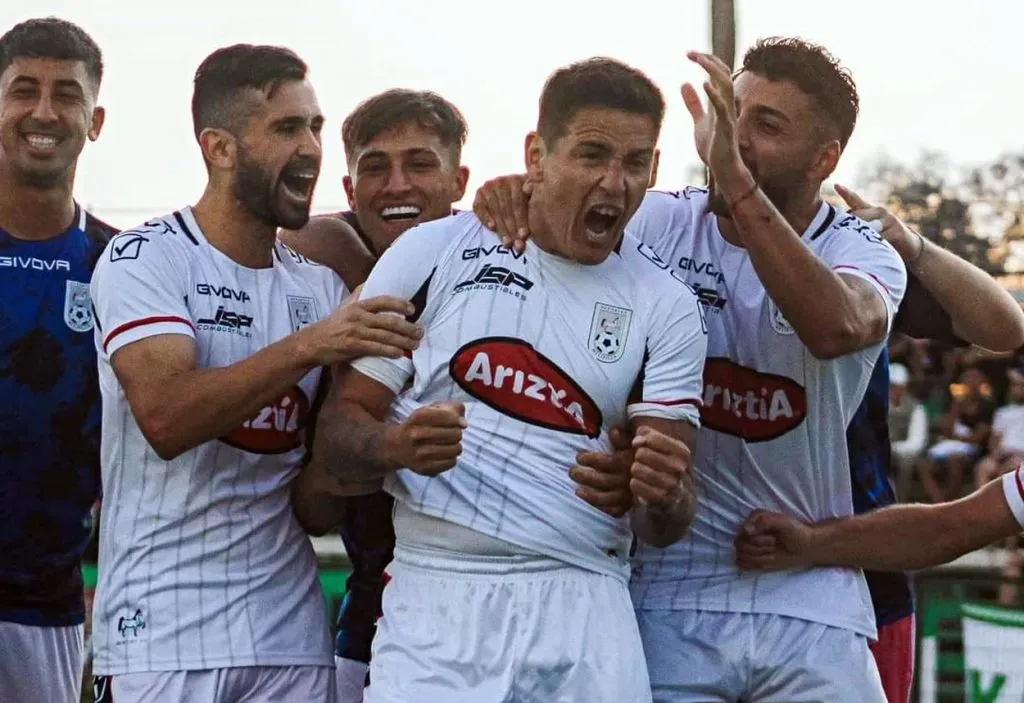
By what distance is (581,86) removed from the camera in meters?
4.39

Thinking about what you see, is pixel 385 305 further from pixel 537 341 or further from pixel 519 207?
pixel 519 207

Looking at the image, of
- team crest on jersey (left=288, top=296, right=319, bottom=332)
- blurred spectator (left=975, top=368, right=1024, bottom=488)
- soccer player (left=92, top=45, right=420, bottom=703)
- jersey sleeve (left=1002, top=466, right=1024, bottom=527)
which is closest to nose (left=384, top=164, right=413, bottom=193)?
soccer player (left=92, top=45, right=420, bottom=703)

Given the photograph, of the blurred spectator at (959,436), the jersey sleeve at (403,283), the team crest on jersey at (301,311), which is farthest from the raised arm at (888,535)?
the blurred spectator at (959,436)

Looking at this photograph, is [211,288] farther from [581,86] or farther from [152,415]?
[581,86]

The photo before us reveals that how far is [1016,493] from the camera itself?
15.8 ft

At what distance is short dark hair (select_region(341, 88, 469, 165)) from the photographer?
548 cm

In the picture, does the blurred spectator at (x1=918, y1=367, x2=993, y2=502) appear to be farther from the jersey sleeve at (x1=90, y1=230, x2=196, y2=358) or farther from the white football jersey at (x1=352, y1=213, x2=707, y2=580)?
the jersey sleeve at (x1=90, y1=230, x2=196, y2=358)

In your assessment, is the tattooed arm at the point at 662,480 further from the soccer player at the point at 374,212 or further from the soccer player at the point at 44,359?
the soccer player at the point at 44,359

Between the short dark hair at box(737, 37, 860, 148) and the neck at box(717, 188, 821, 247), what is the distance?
8.7 inches

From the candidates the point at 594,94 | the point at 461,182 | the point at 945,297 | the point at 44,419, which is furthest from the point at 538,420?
the point at 44,419

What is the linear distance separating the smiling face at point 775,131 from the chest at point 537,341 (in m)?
0.76

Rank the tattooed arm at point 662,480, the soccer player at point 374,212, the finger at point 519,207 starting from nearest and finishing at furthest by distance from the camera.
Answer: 1. the tattooed arm at point 662,480
2. the finger at point 519,207
3. the soccer player at point 374,212

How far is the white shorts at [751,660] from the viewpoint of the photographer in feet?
15.7

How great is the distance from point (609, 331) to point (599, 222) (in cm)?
28
